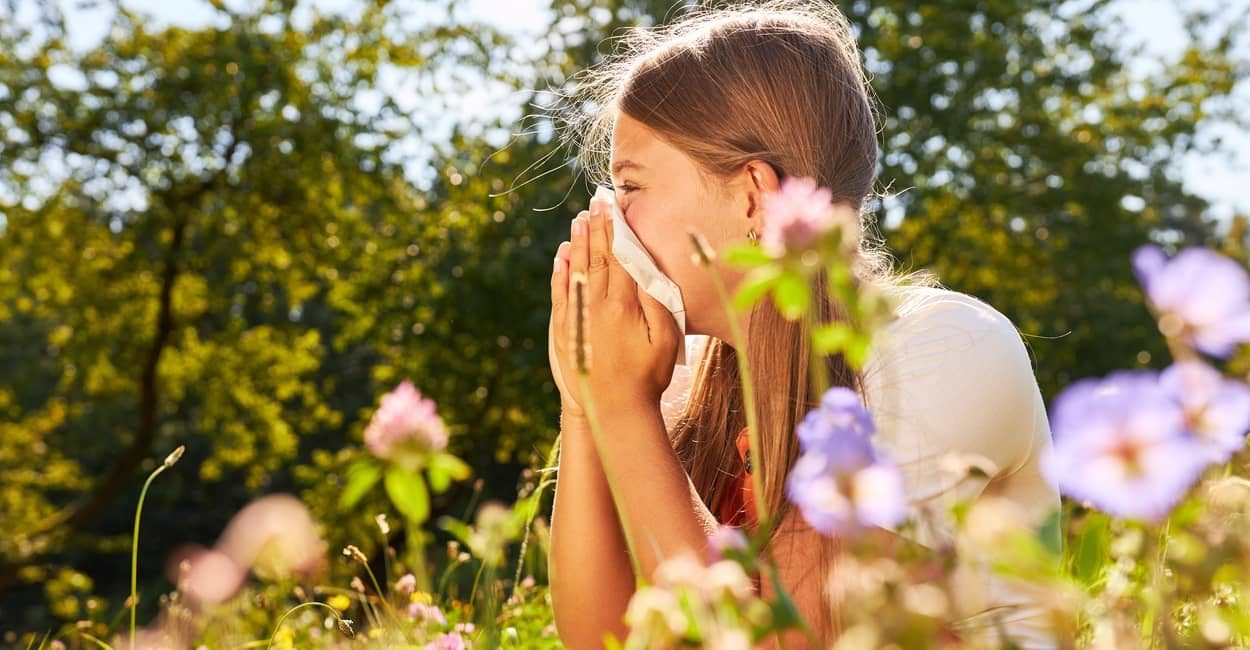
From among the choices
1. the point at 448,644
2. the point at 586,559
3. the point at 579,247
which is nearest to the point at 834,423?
the point at 448,644

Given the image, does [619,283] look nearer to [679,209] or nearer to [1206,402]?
[679,209]

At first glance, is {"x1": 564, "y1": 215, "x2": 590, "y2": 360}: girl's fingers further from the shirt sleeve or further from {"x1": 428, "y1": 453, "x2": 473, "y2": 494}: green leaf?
{"x1": 428, "y1": 453, "x2": 473, "y2": 494}: green leaf

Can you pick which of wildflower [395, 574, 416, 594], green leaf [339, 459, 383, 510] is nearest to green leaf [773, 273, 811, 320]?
green leaf [339, 459, 383, 510]

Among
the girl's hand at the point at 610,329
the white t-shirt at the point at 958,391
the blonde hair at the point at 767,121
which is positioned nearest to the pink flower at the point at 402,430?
the white t-shirt at the point at 958,391

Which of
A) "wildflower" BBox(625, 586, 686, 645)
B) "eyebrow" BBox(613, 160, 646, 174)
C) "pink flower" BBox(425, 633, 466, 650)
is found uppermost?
"wildflower" BBox(625, 586, 686, 645)

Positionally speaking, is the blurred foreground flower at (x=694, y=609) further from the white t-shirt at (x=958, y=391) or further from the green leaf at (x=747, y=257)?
the white t-shirt at (x=958, y=391)

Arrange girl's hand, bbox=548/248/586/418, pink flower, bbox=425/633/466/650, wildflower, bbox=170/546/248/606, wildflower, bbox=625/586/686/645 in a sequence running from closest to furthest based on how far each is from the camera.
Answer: wildflower, bbox=625/586/686/645 → pink flower, bbox=425/633/466/650 → wildflower, bbox=170/546/248/606 → girl's hand, bbox=548/248/586/418

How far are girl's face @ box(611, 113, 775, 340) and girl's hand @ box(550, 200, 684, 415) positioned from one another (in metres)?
0.07

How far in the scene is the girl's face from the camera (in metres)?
2.22

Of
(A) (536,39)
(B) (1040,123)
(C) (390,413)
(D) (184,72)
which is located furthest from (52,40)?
(C) (390,413)

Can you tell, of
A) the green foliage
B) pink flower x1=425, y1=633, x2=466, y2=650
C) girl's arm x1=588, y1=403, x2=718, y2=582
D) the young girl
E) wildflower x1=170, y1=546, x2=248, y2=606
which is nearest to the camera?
pink flower x1=425, y1=633, x2=466, y2=650

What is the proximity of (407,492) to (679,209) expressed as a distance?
1585 millimetres

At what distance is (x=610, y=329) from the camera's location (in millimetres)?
2121

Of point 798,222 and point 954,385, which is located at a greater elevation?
point 798,222
